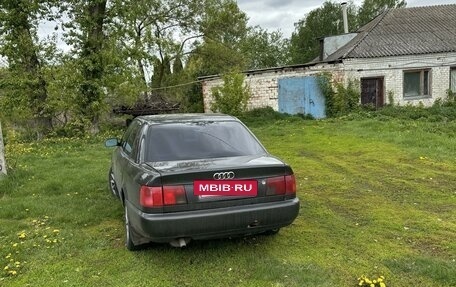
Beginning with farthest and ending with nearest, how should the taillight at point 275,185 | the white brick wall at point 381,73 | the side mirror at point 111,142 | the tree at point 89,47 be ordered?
1. the white brick wall at point 381,73
2. the tree at point 89,47
3. the side mirror at point 111,142
4. the taillight at point 275,185

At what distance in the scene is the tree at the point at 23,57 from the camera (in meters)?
15.4

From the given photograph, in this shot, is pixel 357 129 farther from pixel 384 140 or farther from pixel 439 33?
pixel 439 33

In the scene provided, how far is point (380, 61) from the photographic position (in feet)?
58.9

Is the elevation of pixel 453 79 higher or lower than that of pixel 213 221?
higher

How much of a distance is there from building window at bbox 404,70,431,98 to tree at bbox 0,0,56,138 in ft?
52.7

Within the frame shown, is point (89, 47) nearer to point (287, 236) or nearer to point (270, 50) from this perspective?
point (287, 236)

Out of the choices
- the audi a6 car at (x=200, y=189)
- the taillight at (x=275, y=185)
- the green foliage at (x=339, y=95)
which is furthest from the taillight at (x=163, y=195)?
the green foliage at (x=339, y=95)

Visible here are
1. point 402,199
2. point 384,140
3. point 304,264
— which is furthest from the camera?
point 384,140

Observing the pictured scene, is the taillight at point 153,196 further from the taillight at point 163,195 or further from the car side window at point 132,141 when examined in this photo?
the car side window at point 132,141

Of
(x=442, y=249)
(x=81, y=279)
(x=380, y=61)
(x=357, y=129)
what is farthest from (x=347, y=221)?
(x=380, y=61)

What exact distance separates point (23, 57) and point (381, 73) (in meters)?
15.4

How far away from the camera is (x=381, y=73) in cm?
1809

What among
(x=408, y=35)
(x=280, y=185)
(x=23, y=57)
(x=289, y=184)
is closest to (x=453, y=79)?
(x=408, y=35)

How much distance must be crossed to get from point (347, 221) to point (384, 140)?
686cm
